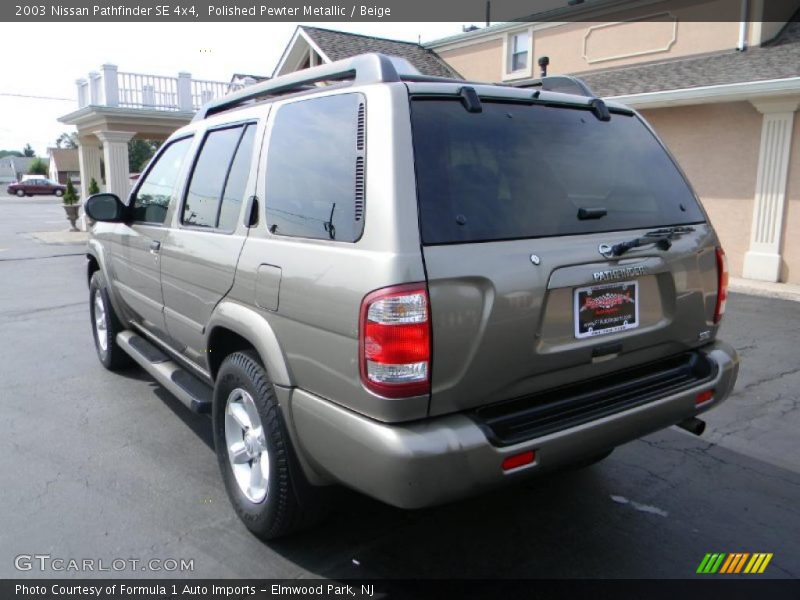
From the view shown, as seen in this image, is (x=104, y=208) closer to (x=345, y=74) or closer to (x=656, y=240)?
(x=345, y=74)

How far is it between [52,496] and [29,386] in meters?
2.28

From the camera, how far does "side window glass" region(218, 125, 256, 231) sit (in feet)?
10.7

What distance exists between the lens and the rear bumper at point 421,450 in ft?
7.30

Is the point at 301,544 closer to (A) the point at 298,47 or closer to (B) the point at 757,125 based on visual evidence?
(B) the point at 757,125

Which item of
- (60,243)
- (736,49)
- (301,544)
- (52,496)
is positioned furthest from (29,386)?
(60,243)

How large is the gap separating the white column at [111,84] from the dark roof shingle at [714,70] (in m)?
12.2

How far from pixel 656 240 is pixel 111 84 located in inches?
700

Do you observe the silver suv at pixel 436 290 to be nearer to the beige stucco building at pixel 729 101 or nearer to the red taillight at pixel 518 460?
the red taillight at pixel 518 460

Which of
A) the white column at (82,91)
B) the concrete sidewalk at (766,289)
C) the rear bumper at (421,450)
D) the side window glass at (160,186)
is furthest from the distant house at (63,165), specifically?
the rear bumper at (421,450)

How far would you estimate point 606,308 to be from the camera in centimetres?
270

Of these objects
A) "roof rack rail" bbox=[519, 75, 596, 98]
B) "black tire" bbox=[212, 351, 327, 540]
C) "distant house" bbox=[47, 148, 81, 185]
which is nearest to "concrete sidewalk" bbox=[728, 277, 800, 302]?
"roof rack rail" bbox=[519, 75, 596, 98]

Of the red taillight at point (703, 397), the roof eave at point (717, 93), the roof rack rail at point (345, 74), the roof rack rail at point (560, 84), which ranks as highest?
the roof eave at point (717, 93)

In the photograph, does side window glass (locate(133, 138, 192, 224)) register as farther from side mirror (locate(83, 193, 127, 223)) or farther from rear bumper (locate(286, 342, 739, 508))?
rear bumper (locate(286, 342, 739, 508))

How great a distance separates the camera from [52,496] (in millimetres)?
3549
